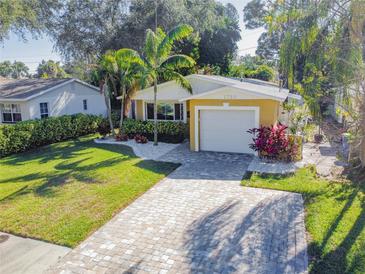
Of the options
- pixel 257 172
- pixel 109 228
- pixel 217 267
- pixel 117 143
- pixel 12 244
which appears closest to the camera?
pixel 217 267

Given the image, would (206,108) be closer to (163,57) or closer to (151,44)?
(163,57)

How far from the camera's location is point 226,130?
14.1m

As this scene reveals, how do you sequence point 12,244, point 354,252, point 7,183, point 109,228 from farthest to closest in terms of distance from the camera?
point 7,183, point 109,228, point 12,244, point 354,252

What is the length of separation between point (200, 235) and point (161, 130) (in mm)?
11335

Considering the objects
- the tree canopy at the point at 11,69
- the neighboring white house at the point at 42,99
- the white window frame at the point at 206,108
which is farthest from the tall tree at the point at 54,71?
the white window frame at the point at 206,108

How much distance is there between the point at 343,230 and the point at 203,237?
318cm

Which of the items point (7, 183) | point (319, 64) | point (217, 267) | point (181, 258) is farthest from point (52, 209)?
point (319, 64)

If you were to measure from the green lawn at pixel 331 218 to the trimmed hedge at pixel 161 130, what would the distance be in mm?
7280

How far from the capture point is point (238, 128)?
544 inches

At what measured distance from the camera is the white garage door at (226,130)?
539 inches

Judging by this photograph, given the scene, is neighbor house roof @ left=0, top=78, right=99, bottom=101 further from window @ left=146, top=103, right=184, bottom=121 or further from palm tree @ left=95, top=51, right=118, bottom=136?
window @ left=146, top=103, right=184, bottom=121

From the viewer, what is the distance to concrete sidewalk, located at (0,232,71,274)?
5.26 metres

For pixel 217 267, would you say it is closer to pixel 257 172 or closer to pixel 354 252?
pixel 354 252

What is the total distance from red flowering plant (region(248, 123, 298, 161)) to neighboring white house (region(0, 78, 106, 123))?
1492cm
